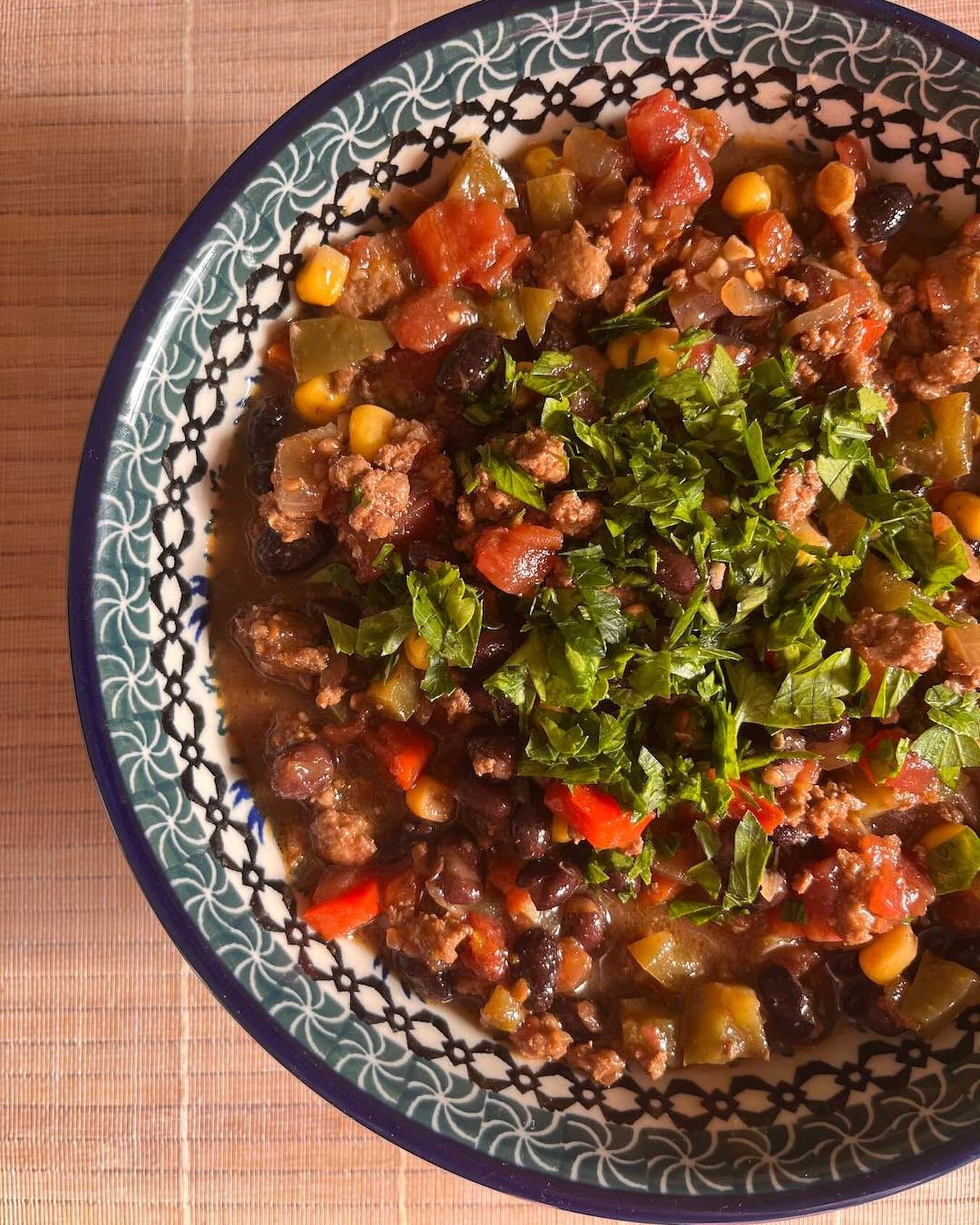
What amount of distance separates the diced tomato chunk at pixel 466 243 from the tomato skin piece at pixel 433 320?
0.27ft

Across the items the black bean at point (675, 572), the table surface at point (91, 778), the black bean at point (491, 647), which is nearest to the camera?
the black bean at point (675, 572)

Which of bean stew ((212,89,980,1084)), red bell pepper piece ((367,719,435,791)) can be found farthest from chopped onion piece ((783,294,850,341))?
red bell pepper piece ((367,719,435,791))

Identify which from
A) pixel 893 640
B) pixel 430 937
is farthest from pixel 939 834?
pixel 430 937

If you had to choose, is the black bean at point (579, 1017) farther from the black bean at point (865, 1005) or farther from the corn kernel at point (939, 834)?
the corn kernel at point (939, 834)

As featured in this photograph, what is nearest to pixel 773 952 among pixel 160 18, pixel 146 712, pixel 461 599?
pixel 461 599

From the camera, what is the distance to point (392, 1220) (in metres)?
3.99

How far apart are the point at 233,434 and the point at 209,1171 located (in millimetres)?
2976

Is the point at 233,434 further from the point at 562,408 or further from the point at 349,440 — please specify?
the point at 562,408

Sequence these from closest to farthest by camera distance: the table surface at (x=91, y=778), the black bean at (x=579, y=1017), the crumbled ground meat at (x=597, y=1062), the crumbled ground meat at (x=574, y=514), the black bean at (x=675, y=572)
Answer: the black bean at (x=675, y=572), the crumbled ground meat at (x=574, y=514), the crumbled ground meat at (x=597, y=1062), the black bean at (x=579, y=1017), the table surface at (x=91, y=778)

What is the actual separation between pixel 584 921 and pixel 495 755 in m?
0.76

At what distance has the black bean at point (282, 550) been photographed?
359 cm

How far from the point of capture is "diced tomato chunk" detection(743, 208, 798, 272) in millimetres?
3527

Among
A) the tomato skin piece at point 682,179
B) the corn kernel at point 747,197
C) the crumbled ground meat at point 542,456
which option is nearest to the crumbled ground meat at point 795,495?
the crumbled ground meat at point 542,456

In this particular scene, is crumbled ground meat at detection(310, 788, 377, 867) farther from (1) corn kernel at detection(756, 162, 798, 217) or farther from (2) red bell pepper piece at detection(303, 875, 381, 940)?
(1) corn kernel at detection(756, 162, 798, 217)
